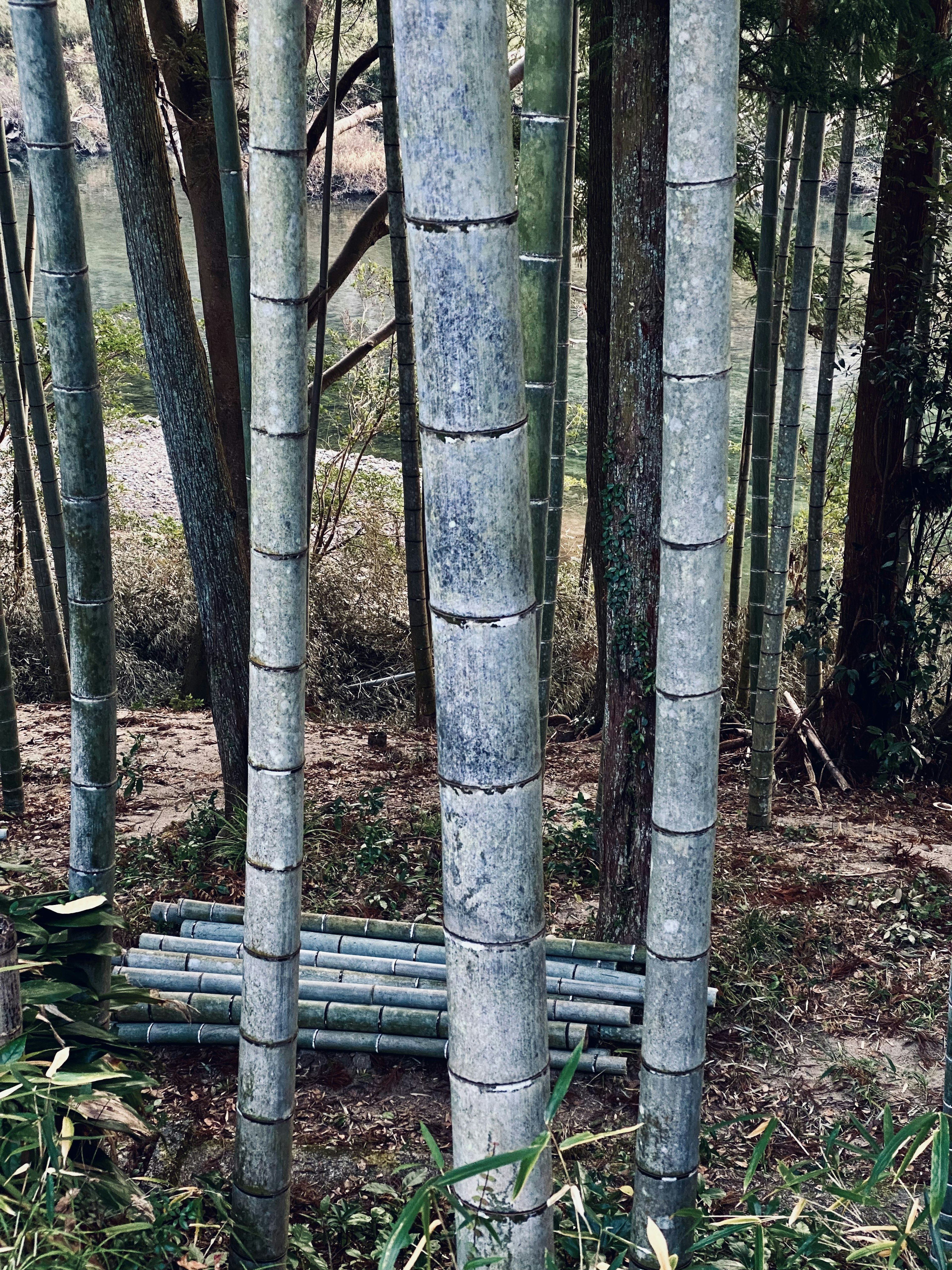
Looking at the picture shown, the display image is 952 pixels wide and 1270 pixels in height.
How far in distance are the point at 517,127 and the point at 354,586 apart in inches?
117

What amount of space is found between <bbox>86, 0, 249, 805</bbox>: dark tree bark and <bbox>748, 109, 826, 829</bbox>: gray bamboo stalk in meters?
1.84

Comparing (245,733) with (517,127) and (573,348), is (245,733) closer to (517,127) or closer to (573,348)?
(517,127)

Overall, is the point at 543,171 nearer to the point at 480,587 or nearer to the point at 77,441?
the point at 77,441

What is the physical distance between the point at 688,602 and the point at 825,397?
12.8ft

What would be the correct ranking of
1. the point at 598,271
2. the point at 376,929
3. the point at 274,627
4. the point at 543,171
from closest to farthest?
1. the point at 274,627
2. the point at 543,171
3. the point at 376,929
4. the point at 598,271

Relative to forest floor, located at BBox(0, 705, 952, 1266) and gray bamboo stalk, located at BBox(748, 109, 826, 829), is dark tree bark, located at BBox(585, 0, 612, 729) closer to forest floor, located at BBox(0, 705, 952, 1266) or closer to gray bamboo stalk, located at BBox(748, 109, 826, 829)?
gray bamboo stalk, located at BBox(748, 109, 826, 829)

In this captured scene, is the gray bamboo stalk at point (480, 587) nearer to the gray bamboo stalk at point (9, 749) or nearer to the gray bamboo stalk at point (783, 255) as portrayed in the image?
the gray bamboo stalk at point (9, 749)

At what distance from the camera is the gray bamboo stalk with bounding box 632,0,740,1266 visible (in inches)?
50.4

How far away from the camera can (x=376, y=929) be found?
10.3 ft

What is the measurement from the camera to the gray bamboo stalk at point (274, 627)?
4.64ft

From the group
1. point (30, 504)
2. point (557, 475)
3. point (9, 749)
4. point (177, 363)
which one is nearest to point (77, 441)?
point (177, 363)

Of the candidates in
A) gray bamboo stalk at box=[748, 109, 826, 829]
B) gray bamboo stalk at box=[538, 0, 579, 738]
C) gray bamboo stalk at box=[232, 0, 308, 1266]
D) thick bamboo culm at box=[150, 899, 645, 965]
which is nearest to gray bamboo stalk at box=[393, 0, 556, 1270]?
gray bamboo stalk at box=[232, 0, 308, 1266]

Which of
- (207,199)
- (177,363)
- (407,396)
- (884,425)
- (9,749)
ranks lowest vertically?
(9,749)

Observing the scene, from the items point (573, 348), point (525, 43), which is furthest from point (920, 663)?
point (573, 348)
